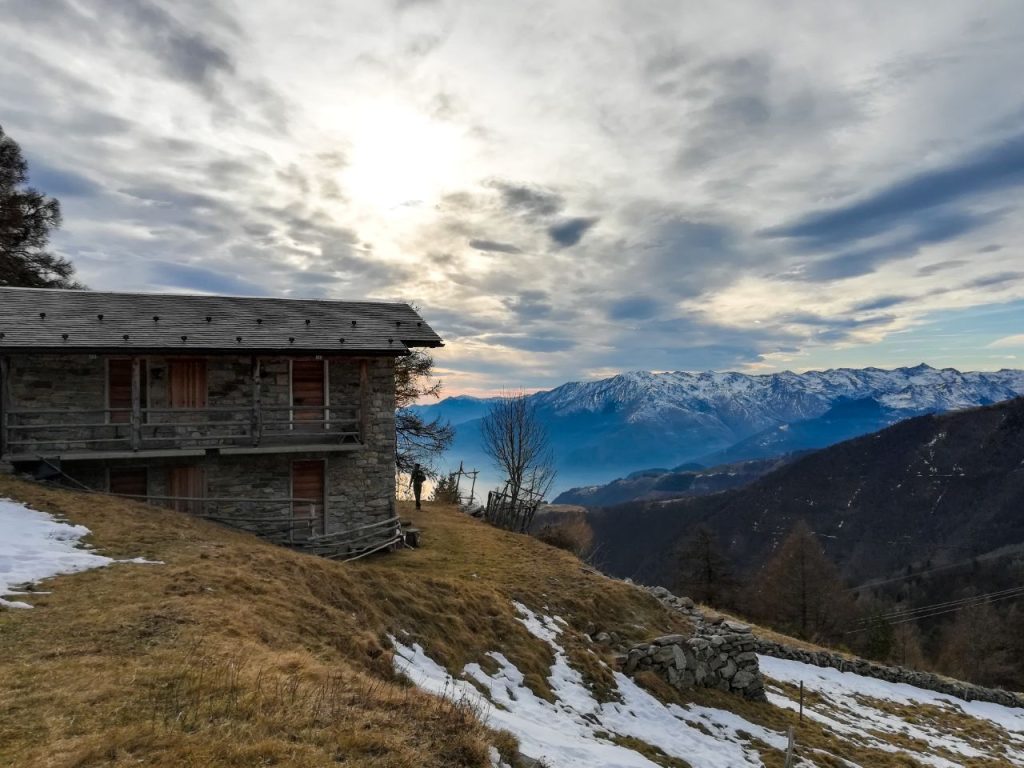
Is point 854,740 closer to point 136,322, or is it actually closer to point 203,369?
point 203,369

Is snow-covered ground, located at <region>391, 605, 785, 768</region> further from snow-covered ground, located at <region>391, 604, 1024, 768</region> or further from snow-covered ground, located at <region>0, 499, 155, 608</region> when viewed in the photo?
snow-covered ground, located at <region>0, 499, 155, 608</region>

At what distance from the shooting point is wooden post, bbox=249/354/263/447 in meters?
17.9

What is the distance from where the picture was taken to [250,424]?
18.0 metres

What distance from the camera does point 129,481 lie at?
17.8 meters

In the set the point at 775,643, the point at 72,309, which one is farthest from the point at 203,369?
the point at 775,643

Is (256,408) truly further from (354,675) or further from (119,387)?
(354,675)

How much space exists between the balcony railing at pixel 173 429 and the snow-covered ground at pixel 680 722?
9.31 metres

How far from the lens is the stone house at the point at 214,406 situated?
54.9ft

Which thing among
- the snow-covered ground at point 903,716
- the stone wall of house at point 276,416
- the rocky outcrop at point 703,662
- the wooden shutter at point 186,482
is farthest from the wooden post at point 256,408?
the snow-covered ground at point 903,716

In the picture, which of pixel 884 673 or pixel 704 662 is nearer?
pixel 704 662

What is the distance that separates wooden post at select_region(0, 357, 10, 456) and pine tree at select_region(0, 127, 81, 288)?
17.3m

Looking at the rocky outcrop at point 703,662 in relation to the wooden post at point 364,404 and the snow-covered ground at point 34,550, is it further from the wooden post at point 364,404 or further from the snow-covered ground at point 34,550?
the snow-covered ground at point 34,550

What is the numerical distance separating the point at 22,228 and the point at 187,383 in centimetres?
2187

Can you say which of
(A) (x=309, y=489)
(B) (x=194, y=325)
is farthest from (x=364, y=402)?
(B) (x=194, y=325)
